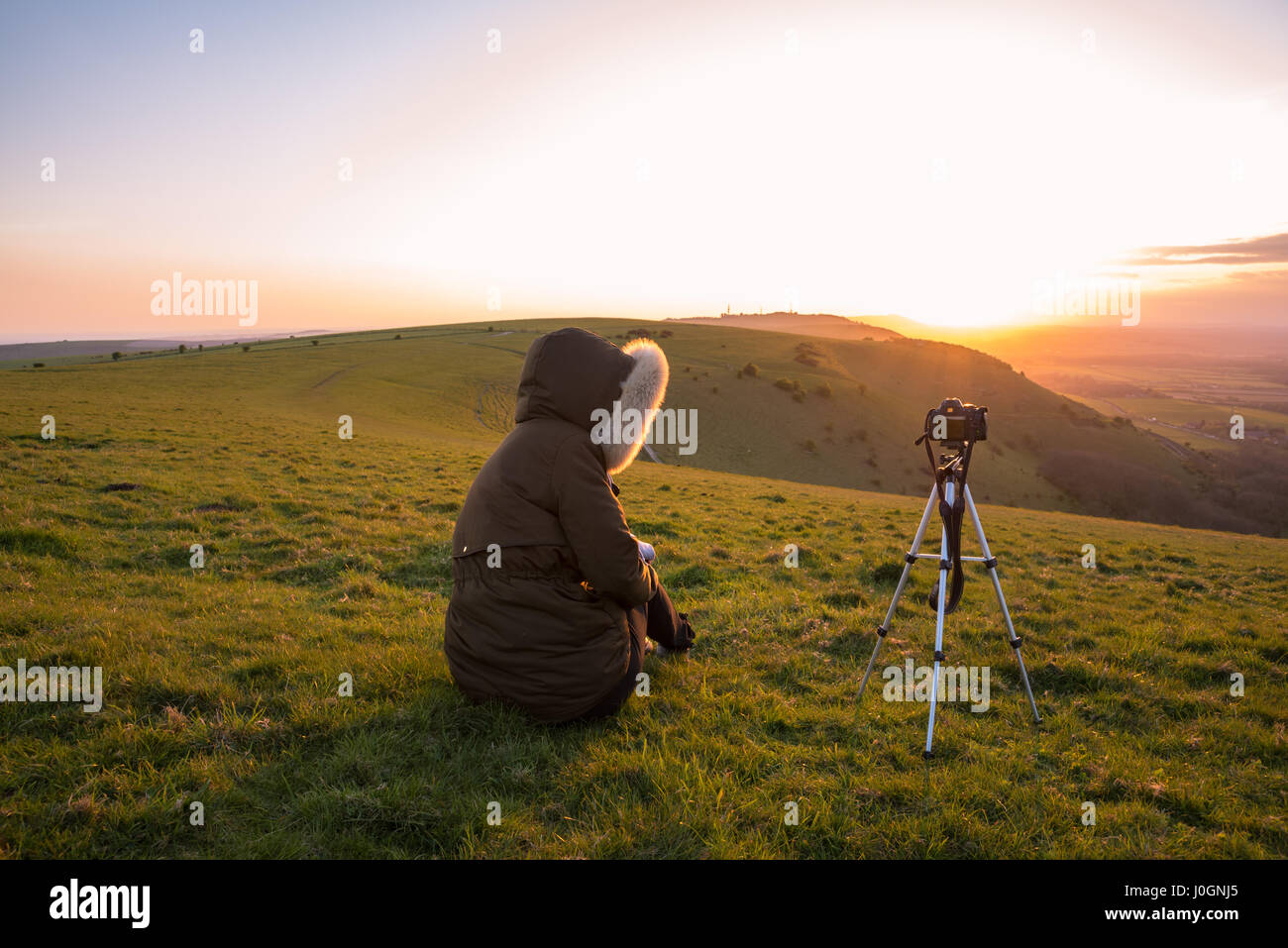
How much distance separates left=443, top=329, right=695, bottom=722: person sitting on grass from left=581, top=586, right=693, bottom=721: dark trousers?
82mm

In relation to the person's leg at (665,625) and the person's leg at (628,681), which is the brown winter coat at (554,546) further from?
the person's leg at (665,625)

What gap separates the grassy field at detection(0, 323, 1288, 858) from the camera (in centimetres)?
377

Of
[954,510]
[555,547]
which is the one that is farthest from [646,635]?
[954,510]

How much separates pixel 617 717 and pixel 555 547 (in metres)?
1.65

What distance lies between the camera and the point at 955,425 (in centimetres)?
525

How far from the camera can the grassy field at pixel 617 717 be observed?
12.4ft

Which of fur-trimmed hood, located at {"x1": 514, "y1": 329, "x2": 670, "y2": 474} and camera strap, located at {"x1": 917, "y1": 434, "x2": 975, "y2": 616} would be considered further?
camera strap, located at {"x1": 917, "y1": 434, "x2": 975, "y2": 616}

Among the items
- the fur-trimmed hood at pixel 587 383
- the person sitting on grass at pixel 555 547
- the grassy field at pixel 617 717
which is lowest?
the grassy field at pixel 617 717

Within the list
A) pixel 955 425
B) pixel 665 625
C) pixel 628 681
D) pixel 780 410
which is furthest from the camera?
pixel 780 410

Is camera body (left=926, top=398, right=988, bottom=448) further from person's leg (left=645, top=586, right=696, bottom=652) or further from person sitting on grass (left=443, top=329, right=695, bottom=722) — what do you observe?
person's leg (left=645, top=586, right=696, bottom=652)

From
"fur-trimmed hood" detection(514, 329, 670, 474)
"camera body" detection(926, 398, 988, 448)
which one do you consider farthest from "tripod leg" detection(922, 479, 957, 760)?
"fur-trimmed hood" detection(514, 329, 670, 474)

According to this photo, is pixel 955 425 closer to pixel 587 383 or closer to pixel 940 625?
pixel 940 625

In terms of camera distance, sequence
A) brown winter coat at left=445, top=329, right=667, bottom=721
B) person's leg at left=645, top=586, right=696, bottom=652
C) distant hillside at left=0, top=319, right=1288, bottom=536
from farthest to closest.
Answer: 1. distant hillside at left=0, top=319, right=1288, bottom=536
2. person's leg at left=645, top=586, right=696, bottom=652
3. brown winter coat at left=445, top=329, right=667, bottom=721

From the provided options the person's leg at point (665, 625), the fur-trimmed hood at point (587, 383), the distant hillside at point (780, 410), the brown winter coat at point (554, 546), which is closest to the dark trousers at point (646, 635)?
the person's leg at point (665, 625)
